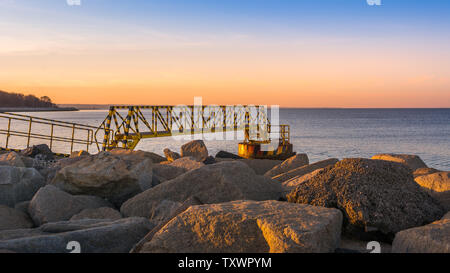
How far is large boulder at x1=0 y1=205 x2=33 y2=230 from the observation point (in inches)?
201

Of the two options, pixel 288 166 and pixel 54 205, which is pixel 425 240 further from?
pixel 288 166

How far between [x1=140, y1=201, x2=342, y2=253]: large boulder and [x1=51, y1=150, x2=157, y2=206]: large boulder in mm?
2979

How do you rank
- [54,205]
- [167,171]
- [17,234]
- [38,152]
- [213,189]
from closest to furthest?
[17,234], [213,189], [54,205], [167,171], [38,152]

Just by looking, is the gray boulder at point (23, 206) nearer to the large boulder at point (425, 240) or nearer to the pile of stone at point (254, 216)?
the pile of stone at point (254, 216)

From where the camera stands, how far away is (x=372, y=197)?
144 inches

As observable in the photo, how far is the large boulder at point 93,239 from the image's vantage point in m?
3.29

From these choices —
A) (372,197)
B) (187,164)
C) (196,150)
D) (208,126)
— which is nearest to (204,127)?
(208,126)

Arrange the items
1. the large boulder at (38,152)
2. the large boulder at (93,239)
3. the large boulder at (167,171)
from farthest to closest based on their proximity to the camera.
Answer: the large boulder at (38,152), the large boulder at (167,171), the large boulder at (93,239)

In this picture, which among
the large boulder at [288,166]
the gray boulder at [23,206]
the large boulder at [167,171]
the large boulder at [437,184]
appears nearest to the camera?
the large boulder at [437,184]

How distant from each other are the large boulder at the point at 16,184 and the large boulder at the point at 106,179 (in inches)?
18.9

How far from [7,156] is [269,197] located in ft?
20.3

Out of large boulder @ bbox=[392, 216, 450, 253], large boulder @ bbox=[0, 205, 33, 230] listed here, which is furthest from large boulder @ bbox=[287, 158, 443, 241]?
large boulder @ bbox=[0, 205, 33, 230]

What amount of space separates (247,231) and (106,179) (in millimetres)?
3560

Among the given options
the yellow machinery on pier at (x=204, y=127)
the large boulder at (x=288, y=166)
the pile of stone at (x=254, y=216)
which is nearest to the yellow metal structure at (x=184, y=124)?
the yellow machinery on pier at (x=204, y=127)
